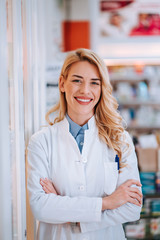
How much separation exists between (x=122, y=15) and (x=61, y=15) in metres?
1.56

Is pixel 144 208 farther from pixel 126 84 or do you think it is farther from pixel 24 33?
pixel 126 84

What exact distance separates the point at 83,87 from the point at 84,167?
46 centimetres

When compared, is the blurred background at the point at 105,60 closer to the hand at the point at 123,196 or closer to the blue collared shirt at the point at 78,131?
the blue collared shirt at the point at 78,131

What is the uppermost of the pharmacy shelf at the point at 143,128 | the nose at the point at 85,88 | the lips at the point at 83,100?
the nose at the point at 85,88

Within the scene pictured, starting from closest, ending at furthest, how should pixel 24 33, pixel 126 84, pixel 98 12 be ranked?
1. pixel 24 33
2. pixel 98 12
3. pixel 126 84

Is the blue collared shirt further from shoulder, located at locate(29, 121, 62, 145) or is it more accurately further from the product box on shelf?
the product box on shelf

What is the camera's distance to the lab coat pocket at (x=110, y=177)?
1.54 m

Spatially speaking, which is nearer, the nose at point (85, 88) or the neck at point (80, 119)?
the nose at point (85, 88)

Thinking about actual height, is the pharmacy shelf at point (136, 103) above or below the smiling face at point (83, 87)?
below

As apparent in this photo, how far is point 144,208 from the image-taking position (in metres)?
3.20

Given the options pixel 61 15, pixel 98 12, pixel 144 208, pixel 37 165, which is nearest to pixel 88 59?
pixel 37 165

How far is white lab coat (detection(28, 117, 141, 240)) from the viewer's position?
141 centimetres

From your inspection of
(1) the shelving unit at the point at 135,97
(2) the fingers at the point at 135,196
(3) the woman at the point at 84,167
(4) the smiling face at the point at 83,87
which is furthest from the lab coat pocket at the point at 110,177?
(1) the shelving unit at the point at 135,97

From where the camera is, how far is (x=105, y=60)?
4.82 meters
